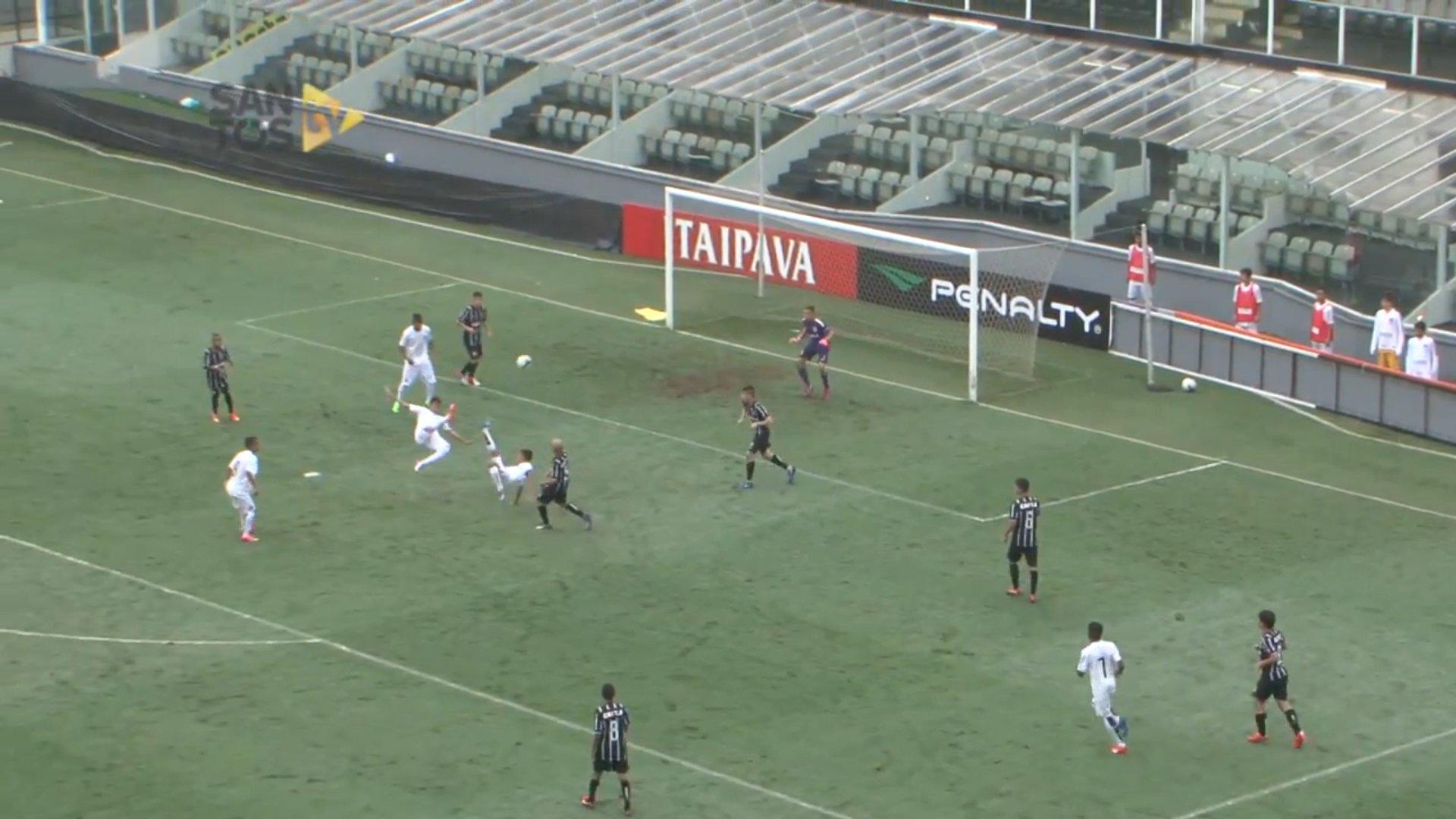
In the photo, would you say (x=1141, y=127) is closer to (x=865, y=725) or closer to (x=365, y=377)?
(x=365, y=377)

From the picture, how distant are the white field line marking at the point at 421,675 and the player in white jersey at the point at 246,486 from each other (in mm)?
1634

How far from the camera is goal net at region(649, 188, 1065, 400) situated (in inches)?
1647

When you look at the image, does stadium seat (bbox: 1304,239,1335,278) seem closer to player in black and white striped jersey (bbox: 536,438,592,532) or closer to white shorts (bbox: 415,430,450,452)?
player in black and white striped jersey (bbox: 536,438,592,532)

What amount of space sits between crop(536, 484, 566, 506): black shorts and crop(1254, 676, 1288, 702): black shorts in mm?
9756

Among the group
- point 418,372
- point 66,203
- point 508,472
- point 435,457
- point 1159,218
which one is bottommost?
point 66,203

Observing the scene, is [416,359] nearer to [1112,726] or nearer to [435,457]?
[435,457]

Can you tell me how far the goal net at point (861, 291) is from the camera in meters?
41.8

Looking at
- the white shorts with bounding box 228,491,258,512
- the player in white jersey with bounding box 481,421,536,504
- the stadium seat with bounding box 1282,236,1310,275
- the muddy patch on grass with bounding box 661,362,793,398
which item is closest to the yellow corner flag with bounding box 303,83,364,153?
the muddy patch on grass with bounding box 661,362,793,398

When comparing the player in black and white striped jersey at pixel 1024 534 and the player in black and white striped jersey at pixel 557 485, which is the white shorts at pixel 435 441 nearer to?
the player in black and white striped jersey at pixel 557 485

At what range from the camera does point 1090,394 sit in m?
40.7

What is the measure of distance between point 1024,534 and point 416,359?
1107 centimetres

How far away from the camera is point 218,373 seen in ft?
125

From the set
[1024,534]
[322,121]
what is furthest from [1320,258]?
[322,121]

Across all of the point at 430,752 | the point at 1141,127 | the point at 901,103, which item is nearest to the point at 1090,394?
the point at 1141,127
